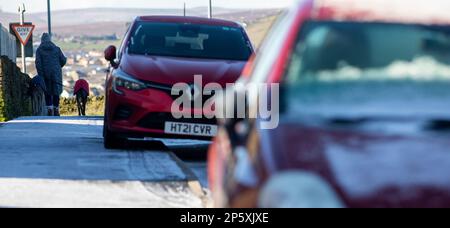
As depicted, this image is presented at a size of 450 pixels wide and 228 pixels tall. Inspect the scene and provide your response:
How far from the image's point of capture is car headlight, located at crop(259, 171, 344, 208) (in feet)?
12.9

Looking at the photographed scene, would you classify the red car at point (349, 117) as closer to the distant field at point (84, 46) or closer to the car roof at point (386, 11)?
the car roof at point (386, 11)

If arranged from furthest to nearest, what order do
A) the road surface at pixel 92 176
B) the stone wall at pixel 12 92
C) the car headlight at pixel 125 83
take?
the stone wall at pixel 12 92, the car headlight at pixel 125 83, the road surface at pixel 92 176

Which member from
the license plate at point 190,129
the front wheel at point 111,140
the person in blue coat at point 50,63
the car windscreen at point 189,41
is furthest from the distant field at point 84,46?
the license plate at point 190,129

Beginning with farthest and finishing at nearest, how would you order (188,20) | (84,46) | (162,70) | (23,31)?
(84,46), (23,31), (188,20), (162,70)

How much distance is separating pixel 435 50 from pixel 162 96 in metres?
6.95

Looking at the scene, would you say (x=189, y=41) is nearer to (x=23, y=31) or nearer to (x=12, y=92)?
(x=12, y=92)

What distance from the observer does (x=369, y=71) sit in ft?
15.6

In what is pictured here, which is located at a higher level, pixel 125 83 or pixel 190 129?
pixel 125 83

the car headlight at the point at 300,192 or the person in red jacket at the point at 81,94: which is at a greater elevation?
the car headlight at the point at 300,192

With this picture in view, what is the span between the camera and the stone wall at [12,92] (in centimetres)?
2152

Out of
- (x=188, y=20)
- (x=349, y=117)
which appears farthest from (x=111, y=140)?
(x=349, y=117)

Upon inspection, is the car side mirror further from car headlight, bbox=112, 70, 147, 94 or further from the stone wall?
the stone wall

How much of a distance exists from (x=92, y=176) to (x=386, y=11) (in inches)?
199

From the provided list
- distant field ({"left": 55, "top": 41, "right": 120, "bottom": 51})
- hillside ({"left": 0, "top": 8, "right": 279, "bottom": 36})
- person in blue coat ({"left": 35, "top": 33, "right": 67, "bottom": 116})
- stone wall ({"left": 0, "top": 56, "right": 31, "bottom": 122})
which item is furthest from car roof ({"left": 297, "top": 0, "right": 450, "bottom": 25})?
distant field ({"left": 55, "top": 41, "right": 120, "bottom": 51})
